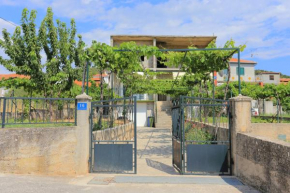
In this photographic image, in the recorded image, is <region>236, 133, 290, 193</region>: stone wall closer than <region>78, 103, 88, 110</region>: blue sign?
Yes

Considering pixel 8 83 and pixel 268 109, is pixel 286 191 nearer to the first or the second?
pixel 8 83

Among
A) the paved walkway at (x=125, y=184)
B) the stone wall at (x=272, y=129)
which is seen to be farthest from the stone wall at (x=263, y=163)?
the stone wall at (x=272, y=129)

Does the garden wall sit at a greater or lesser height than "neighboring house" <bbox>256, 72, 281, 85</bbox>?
lesser

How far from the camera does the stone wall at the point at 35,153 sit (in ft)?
21.0

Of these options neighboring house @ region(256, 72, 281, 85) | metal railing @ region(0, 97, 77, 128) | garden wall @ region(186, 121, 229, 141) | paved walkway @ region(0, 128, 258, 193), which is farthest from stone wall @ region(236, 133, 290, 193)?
neighboring house @ region(256, 72, 281, 85)

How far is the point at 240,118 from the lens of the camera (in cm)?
637

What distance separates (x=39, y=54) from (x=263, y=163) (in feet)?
46.0

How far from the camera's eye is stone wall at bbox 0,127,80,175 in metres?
6.39

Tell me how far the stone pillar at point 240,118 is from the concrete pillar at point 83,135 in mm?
4018

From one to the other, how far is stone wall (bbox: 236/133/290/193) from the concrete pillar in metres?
4.09

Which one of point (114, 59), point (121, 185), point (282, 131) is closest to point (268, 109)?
point (282, 131)

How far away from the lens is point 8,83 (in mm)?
15469

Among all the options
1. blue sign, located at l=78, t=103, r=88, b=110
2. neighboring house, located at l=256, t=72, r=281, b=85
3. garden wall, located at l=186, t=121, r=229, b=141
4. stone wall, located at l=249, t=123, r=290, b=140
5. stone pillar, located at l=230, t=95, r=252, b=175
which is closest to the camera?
stone pillar, located at l=230, t=95, r=252, b=175

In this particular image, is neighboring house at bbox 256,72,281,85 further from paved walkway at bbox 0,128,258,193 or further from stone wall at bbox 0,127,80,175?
stone wall at bbox 0,127,80,175
